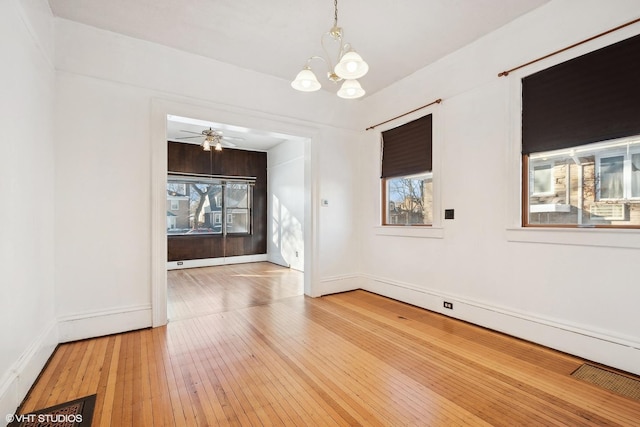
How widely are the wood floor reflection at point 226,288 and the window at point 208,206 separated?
107cm

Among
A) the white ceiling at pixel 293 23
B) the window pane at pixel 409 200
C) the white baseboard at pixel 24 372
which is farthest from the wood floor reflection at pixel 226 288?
the white ceiling at pixel 293 23

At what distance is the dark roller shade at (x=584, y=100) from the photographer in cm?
229

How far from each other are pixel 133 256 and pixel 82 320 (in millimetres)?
749

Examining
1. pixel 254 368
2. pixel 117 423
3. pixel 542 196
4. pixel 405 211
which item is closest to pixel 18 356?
pixel 117 423

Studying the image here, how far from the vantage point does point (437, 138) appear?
3.73m

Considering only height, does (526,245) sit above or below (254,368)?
above

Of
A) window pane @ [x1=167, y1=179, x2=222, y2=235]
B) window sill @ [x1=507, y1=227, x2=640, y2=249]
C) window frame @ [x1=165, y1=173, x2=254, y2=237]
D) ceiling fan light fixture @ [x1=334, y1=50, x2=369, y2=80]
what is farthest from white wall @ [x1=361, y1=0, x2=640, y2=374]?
window pane @ [x1=167, y1=179, x2=222, y2=235]

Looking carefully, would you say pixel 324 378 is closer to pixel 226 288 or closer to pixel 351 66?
pixel 351 66

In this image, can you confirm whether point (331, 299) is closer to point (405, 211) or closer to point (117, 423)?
point (405, 211)

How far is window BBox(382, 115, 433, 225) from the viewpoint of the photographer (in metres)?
3.97

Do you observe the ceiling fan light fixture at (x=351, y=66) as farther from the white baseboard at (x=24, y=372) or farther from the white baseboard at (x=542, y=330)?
the white baseboard at (x=24, y=372)

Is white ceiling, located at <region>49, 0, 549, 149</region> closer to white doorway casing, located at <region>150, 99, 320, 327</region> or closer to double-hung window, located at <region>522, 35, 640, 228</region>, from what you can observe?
white doorway casing, located at <region>150, 99, 320, 327</region>

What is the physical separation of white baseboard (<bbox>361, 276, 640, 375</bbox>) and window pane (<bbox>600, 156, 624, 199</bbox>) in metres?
1.15

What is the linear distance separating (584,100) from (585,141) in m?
0.36
